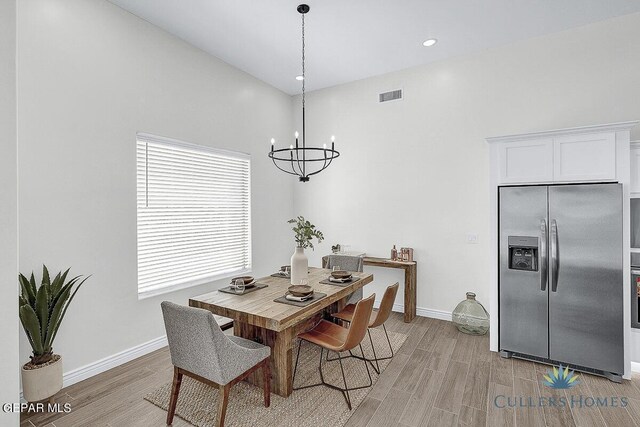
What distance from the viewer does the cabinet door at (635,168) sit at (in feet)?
9.07

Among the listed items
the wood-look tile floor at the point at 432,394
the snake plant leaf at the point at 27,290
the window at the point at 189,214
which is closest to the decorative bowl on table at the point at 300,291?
the wood-look tile floor at the point at 432,394

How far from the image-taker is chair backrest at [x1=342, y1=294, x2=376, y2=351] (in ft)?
7.04

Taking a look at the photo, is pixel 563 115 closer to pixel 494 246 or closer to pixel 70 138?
pixel 494 246

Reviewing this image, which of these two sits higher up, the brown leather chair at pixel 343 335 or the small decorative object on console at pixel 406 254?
the small decorative object on console at pixel 406 254

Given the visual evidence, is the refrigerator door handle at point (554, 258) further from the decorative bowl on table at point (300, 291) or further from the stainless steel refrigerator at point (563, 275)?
the decorative bowl on table at point (300, 291)

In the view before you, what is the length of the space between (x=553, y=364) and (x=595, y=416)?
2.28ft


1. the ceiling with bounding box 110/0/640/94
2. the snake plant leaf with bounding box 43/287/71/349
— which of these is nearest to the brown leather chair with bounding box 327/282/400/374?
the snake plant leaf with bounding box 43/287/71/349

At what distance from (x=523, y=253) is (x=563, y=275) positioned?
13.9 inches

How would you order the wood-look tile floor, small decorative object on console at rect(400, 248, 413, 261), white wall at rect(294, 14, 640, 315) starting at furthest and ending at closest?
small decorative object on console at rect(400, 248, 413, 261)
white wall at rect(294, 14, 640, 315)
the wood-look tile floor

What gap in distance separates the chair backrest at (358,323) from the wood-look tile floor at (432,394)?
0.51m

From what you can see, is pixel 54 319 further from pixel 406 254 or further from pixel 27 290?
pixel 406 254

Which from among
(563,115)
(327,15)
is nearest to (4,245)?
(327,15)

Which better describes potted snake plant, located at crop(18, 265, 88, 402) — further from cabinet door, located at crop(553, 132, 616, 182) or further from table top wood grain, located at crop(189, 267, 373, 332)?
cabinet door, located at crop(553, 132, 616, 182)

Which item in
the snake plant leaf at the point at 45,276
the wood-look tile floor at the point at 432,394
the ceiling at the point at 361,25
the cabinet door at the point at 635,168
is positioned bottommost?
the wood-look tile floor at the point at 432,394
